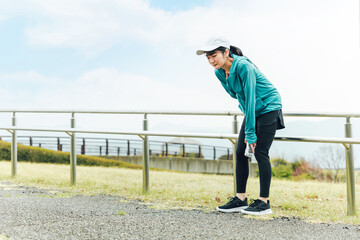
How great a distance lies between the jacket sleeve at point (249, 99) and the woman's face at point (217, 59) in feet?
0.67

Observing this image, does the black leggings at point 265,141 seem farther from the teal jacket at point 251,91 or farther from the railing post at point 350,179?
the railing post at point 350,179

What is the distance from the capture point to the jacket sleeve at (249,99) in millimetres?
3385

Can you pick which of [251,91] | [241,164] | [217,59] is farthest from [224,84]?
[241,164]

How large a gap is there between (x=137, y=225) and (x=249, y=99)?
56.3 inches

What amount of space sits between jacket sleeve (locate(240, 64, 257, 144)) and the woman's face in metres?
0.21

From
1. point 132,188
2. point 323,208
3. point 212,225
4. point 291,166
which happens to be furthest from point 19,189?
point 291,166

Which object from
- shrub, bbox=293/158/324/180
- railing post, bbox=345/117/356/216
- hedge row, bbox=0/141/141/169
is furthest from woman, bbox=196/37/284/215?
hedge row, bbox=0/141/141/169

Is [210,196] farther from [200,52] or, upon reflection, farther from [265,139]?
[200,52]

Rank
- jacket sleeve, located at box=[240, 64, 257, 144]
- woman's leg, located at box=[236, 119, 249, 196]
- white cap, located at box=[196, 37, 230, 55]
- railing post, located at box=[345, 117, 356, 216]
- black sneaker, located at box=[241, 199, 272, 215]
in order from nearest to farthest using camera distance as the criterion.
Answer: jacket sleeve, located at box=[240, 64, 257, 144] → white cap, located at box=[196, 37, 230, 55] → black sneaker, located at box=[241, 199, 272, 215] → woman's leg, located at box=[236, 119, 249, 196] → railing post, located at box=[345, 117, 356, 216]

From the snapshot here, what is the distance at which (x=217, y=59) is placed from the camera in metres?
3.52

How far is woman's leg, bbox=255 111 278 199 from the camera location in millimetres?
3541

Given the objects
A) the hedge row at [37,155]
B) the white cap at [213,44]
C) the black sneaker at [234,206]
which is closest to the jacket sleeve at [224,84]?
the white cap at [213,44]

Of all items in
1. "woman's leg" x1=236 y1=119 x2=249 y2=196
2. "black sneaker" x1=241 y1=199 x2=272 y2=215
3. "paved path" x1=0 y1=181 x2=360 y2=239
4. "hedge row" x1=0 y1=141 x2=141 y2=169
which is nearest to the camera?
"paved path" x1=0 y1=181 x2=360 y2=239

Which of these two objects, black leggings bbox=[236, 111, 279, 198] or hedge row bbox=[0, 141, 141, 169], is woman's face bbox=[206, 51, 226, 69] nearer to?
black leggings bbox=[236, 111, 279, 198]
